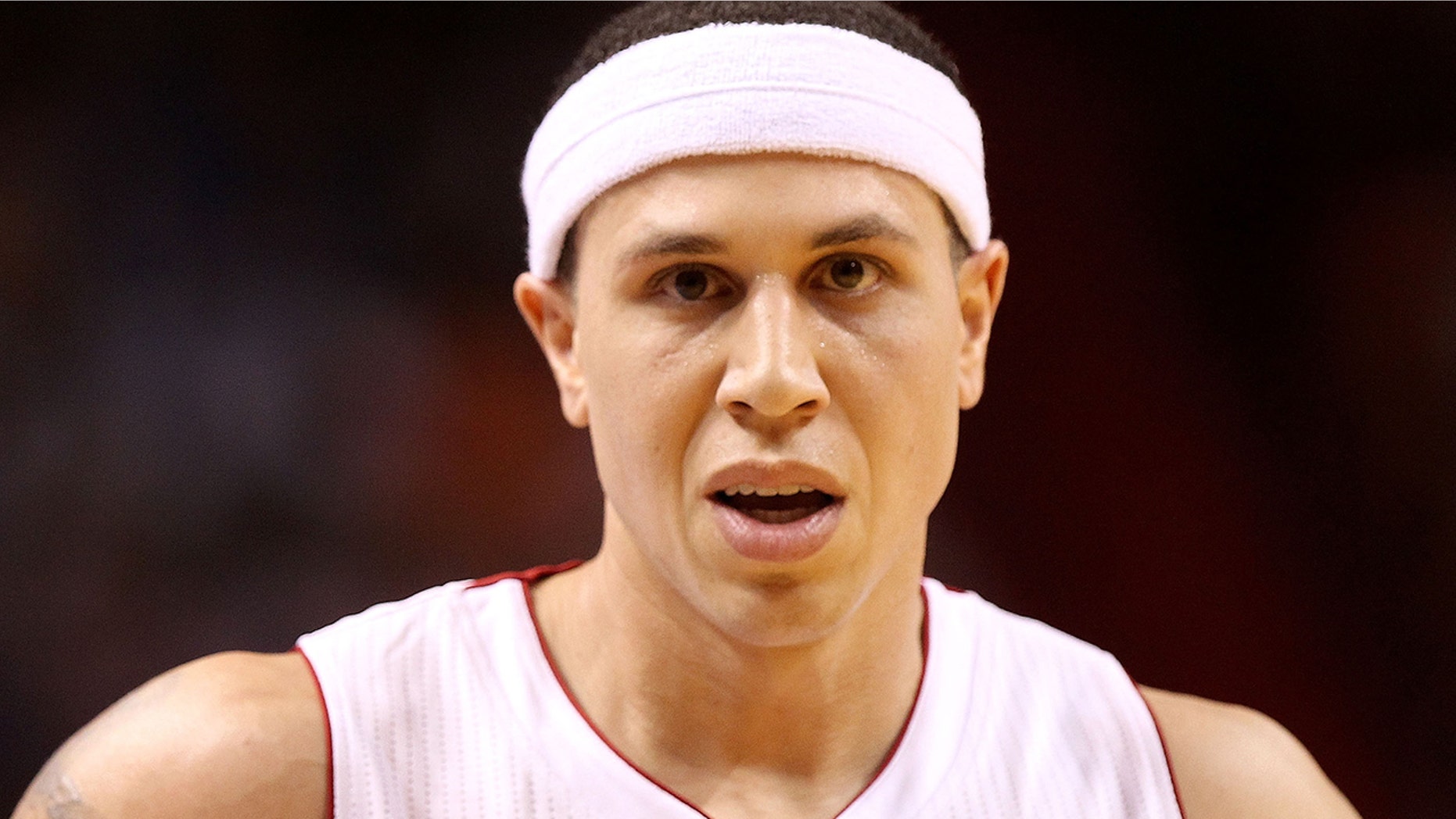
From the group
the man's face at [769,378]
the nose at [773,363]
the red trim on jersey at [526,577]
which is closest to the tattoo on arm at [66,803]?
the red trim on jersey at [526,577]

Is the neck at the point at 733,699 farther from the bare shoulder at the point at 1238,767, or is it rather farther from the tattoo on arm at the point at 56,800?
the tattoo on arm at the point at 56,800

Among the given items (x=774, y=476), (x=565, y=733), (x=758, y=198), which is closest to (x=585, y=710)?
(x=565, y=733)

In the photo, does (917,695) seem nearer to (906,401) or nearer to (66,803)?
(906,401)

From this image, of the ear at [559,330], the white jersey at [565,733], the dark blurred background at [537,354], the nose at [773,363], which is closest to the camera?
the nose at [773,363]

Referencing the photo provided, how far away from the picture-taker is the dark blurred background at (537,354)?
2455 millimetres

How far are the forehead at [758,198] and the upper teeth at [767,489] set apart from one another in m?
0.26

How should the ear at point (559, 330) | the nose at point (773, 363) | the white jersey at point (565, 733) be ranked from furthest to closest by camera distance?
1. the ear at point (559, 330)
2. the white jersey at point (565, 733)
3. the nose at point (773, 363)

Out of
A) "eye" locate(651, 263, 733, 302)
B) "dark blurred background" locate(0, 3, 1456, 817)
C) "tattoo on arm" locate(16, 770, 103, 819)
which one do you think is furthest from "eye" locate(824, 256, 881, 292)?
"dark blurred background" locate(0, 3, 1456, 817)

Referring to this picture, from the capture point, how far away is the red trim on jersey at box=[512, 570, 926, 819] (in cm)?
154

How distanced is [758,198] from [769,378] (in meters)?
0.20

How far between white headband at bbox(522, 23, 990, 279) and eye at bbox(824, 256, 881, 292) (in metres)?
0.11

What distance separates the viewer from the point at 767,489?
1.41 meters

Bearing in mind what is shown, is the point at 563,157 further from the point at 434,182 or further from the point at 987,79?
the point at 987,79

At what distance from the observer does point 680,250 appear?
145 cm
